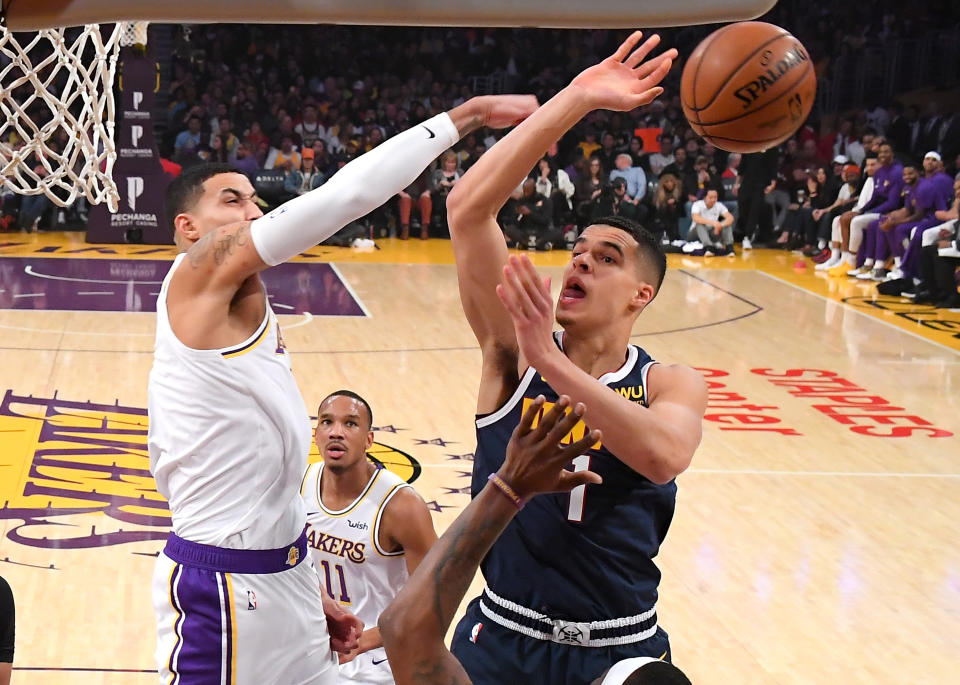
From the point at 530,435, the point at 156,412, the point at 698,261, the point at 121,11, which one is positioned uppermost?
the point at 121,11

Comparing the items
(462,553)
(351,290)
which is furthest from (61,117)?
(351,290)

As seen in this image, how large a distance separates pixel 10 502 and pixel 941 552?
197 inches

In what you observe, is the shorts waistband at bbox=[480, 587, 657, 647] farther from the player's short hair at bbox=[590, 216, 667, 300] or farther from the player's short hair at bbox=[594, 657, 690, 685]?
the player's short hair at bbox=[594, 657, 690, 685]

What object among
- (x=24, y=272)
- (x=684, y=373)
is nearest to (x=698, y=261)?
(x=24, y=272)

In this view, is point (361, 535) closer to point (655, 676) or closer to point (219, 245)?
point (219, 245)

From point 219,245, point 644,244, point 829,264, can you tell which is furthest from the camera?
point 829,264

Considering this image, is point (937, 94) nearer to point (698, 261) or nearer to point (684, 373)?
point (698, 261)

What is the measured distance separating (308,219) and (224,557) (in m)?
0.90

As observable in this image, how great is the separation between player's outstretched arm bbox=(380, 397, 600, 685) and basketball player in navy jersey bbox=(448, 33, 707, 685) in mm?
897

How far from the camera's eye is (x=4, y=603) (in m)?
3.48

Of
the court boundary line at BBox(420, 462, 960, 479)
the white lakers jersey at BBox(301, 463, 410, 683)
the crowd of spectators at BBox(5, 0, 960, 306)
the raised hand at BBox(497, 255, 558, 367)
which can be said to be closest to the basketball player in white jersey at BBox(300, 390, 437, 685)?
the white lakers jersey at BBox(301, 463, 410, 683)

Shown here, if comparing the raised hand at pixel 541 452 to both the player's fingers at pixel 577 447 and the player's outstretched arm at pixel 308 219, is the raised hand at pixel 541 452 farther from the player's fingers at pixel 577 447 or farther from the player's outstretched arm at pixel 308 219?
the player's outstretched arm at pixel 308 219

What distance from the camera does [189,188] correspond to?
11.3 ft

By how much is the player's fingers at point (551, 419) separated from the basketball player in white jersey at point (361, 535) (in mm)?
2626
